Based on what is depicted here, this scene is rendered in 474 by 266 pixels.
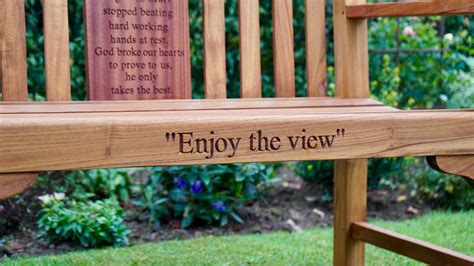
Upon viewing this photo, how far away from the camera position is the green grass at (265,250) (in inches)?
125

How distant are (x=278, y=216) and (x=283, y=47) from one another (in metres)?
2.22

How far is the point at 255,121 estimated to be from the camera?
187 cm

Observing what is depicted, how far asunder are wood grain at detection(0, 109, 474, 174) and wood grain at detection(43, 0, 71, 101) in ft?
1.18

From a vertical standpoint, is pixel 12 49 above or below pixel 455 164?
above

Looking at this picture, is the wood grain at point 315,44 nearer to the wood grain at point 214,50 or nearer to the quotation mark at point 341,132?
the wood grain at point 214,50

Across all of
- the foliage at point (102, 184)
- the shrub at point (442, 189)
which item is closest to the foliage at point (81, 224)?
the foliage at point (102, 184)

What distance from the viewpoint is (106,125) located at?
Result: 68.7 inches

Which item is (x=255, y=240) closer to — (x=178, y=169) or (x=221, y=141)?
(x=178, y=169)

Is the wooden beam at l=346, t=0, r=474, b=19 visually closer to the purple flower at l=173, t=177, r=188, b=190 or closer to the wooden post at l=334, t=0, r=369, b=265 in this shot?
the wooden post at l=334, t=0, r=369, b=265

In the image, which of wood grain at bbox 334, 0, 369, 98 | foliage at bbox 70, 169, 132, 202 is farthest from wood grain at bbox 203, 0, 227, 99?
foliage at bbox 70, 169, 132, 202

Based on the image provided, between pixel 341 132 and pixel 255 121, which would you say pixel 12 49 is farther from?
pixel 341 132

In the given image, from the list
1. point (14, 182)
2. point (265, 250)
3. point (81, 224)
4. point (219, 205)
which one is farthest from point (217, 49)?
point (219, 205)

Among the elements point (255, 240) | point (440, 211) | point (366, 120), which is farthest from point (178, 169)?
point (366, 120)

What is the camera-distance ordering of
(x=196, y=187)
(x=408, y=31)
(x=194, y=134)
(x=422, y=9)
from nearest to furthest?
(x=194, y=134) → (x=422, y=9) → (x=196, y=187) → (x=408, y=31)
